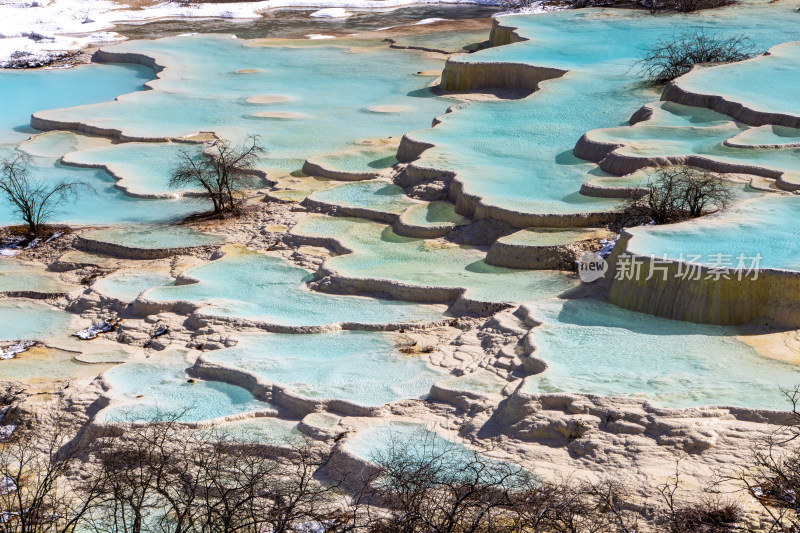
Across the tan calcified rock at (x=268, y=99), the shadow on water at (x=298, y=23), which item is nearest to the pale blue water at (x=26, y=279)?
the tan calcified rock at (x=268, y=99)

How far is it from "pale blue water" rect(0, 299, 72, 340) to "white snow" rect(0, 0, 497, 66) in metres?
10.6

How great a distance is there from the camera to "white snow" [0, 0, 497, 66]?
65.2 feet

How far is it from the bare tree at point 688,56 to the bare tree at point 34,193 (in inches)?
306

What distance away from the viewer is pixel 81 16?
22.4 meters

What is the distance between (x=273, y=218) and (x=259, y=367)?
147 inches

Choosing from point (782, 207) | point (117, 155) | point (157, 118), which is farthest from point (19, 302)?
point (782, 207)

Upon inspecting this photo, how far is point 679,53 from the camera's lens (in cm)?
1448

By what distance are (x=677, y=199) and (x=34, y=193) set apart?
7176 mm

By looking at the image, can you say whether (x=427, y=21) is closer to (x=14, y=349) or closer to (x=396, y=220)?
(x=396, y=220)

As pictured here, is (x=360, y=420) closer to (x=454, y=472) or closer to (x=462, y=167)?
(x=454, y=472)

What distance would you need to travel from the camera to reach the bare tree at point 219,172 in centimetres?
→ 1155

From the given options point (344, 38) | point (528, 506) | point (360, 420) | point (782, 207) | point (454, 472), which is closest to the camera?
point (528, 506)

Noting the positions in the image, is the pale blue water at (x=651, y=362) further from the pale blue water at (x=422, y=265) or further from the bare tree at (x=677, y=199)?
the bare tree at (x=677, y=199)

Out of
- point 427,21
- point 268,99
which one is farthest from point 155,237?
point 427,21
